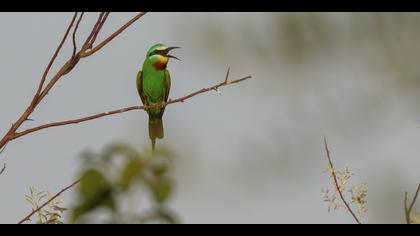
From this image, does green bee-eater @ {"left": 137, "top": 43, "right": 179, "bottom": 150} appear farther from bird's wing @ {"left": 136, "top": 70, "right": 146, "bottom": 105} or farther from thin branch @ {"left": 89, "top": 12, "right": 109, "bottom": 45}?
thin branch @ {"left": 89, "top": 12, "right": 109, "bottom": 45}

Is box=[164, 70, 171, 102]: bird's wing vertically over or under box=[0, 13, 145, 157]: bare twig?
over

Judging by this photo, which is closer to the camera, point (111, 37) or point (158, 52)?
point (111, 37)

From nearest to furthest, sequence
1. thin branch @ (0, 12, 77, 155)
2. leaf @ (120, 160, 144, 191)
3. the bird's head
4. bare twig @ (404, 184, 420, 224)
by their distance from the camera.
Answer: leaf @ (120, 160, 144, 191) < bare twig @ (404, 184, 420, 224) < thin branch @ (0, 12, 77, 155) < the bird's head

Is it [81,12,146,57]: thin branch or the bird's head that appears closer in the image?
[81,12,146,57]: thin branch

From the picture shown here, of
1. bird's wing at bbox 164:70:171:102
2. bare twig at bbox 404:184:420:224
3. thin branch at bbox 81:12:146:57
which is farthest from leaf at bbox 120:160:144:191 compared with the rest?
bird's wing at bbox 164:70:171:102

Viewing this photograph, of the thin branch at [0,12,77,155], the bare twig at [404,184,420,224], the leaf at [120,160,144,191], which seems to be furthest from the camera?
the thin branch at [0,12,77,155]

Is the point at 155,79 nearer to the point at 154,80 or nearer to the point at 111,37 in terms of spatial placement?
the point at 154,80

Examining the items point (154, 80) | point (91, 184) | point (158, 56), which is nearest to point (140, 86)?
point (154, 80)
